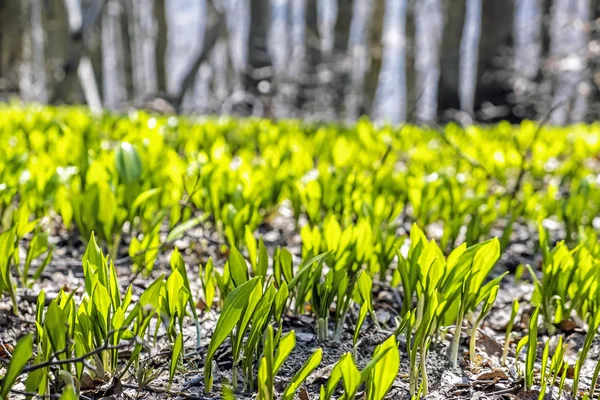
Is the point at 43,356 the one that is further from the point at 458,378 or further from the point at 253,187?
the point at 253,187

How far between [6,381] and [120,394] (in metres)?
0.29

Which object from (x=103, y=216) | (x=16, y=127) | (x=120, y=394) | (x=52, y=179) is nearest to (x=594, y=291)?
(x=120, y=394)

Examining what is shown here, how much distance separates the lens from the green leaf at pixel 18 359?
0.84m

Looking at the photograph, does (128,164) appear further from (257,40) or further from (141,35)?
(141,35)

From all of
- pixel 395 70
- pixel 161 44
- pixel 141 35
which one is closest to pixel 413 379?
pixel 161 44

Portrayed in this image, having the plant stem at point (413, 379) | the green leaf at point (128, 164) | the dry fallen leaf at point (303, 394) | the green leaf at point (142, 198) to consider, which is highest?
the green leaf at point (128, 164)

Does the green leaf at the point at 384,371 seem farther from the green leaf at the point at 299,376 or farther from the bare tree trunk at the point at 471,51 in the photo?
the bare tree trunk at the point at 471,51

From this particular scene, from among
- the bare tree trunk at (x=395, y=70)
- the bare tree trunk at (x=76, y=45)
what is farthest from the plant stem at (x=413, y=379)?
the bare tree trunk at (x=395, y=70)

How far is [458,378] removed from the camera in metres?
1.29

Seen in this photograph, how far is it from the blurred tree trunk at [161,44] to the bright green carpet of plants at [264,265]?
10.2m

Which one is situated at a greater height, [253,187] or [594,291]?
[253,187]

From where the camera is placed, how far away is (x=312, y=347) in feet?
4.52

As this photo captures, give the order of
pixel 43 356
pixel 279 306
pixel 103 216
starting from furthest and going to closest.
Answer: pixel 103 216 < pixel 279 306 < pixel 43 356

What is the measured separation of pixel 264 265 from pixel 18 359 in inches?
23.0
